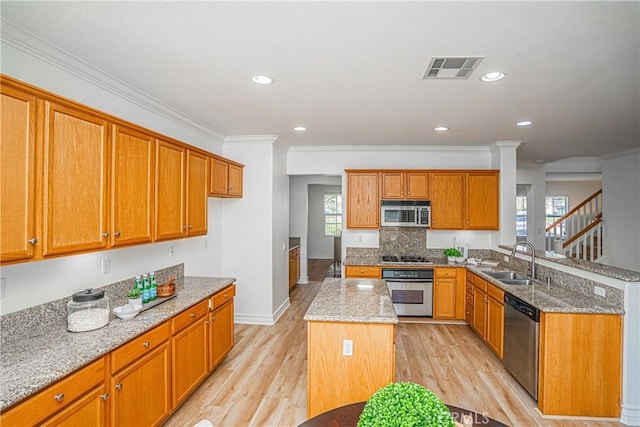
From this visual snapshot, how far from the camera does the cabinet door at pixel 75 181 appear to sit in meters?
1.79

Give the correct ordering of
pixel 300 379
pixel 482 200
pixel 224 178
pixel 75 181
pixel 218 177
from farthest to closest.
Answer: pixel 482 200 < pixel 224 178 < pixel 218 177 < pixel 300 379 < pixel 75 181

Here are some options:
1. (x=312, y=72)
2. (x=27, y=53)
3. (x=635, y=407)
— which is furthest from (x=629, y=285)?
(x=27, y=53)

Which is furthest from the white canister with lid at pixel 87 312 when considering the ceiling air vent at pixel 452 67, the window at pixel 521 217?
the window at pixel 521 217

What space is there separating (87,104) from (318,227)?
8.93 m

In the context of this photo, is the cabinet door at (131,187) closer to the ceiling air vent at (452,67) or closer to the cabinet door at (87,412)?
the cabinet door at (87,412)

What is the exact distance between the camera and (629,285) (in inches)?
101

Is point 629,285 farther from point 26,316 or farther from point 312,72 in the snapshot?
point 26,316

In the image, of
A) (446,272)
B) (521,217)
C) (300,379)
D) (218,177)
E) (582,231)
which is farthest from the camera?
(521,217)

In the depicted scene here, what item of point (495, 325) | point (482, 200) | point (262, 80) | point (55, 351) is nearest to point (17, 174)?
point (55, 351)

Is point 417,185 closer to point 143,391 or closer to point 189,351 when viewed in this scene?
point 189,351

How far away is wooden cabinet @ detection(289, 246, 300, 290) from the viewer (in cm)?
665

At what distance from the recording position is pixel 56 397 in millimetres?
1521

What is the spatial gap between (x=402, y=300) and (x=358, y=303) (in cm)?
244

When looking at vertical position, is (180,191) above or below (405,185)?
below
